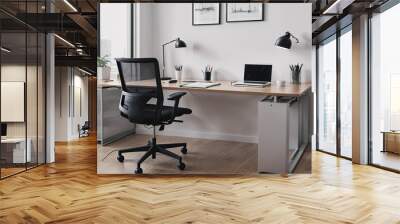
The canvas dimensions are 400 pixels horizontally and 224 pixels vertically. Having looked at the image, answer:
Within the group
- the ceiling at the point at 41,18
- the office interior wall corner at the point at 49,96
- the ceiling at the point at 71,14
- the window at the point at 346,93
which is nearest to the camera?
the ceiling at the point at 71,14

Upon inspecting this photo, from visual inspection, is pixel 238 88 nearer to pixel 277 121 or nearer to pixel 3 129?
pixel 277 121

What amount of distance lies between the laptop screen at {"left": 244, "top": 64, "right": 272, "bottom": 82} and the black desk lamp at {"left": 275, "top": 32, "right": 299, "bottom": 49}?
0.27 m

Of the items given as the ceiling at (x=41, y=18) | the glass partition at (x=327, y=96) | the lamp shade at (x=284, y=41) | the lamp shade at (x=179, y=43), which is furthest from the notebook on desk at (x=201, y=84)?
the glass partition at (x=327, y=96)

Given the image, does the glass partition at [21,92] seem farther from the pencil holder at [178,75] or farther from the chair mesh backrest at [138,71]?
the pencil holder at [178,75]

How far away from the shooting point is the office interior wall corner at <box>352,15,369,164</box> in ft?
18.0

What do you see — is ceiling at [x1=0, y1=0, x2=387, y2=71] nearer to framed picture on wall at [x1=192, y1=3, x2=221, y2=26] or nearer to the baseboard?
framed picture on wall at [x1=192, y1=3, x2=221, y2=26]

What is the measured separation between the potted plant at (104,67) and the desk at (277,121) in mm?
81

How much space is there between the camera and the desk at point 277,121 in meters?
4.26

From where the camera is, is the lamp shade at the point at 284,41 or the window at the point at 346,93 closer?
the lamp shade at the point at 284,41

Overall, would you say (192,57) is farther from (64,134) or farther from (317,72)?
(64,134)

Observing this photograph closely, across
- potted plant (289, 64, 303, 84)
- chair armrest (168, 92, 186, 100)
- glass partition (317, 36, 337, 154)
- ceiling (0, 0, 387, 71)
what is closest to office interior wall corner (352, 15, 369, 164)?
ceiling (0, 0, 387, 71)

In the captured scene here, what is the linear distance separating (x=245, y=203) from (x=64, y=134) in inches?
384

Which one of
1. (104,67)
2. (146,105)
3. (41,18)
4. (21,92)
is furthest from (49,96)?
(146,105)

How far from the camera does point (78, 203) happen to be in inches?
132
